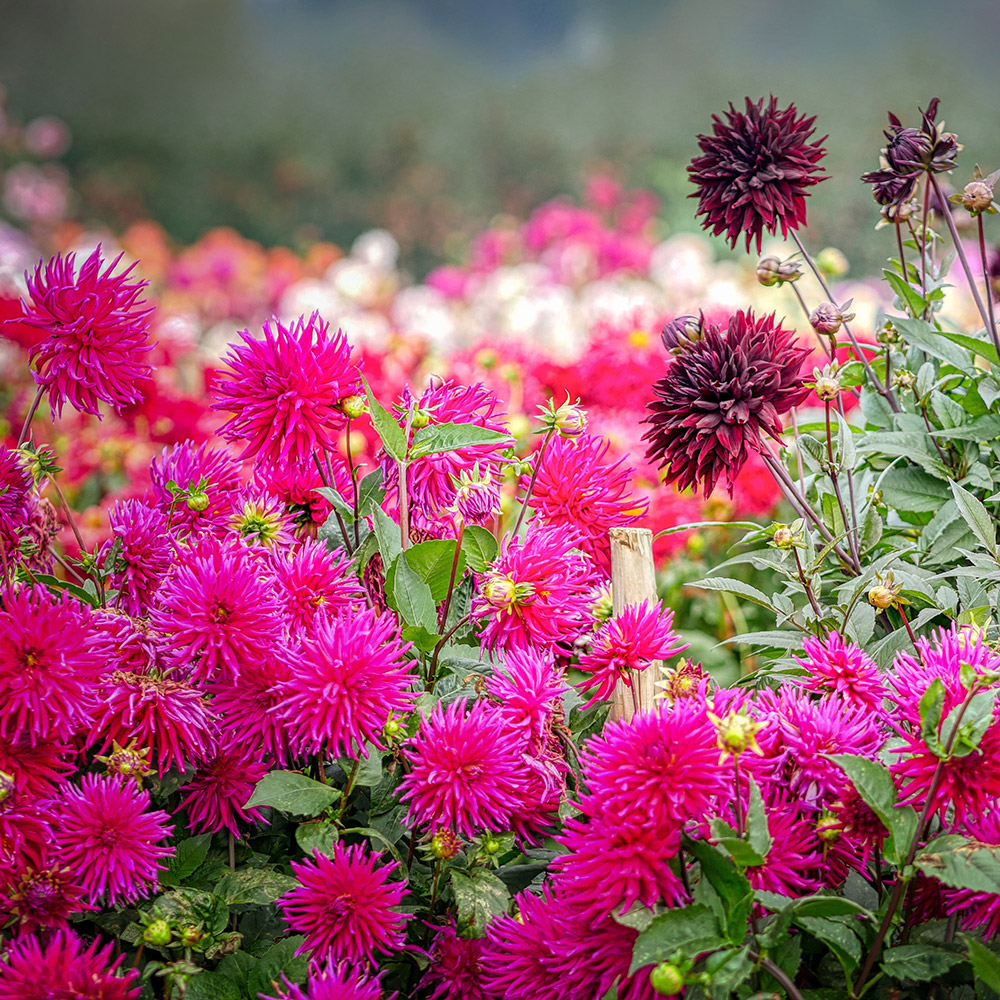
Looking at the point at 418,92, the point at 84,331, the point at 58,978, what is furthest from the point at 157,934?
the point at 418,92

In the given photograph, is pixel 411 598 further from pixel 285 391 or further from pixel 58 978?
pixel 58 978

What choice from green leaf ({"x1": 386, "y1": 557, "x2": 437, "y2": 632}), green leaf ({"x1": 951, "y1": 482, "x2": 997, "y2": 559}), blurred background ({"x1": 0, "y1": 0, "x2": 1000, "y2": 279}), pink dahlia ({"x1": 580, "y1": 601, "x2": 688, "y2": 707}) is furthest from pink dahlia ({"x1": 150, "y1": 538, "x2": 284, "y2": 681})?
blurred background ({"x1": 0, "y1": 0, "x2": 1000, "y2": 279})

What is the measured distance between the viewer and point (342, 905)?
554mm

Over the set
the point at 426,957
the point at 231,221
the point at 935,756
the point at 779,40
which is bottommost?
the point at 426,957

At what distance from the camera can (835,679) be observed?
2.01 feet

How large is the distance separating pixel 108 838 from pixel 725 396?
19.1 inches

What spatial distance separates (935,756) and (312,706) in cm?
35

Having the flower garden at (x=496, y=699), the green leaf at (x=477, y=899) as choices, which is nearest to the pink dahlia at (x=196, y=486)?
the flower garden at (x=496, y=699)

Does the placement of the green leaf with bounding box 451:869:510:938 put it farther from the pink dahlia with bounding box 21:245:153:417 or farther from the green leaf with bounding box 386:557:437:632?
the pink dahlia with bounding box 21:245:153:417

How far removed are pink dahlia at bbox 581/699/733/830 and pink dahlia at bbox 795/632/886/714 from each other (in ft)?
0.43

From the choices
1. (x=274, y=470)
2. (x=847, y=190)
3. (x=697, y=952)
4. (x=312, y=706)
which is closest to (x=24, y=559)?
(x=274, y=470)

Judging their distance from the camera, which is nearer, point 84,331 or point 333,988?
point 333,988

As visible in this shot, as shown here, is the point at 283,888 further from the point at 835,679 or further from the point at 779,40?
the point at 779,40

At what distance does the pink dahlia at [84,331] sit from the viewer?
660mm
